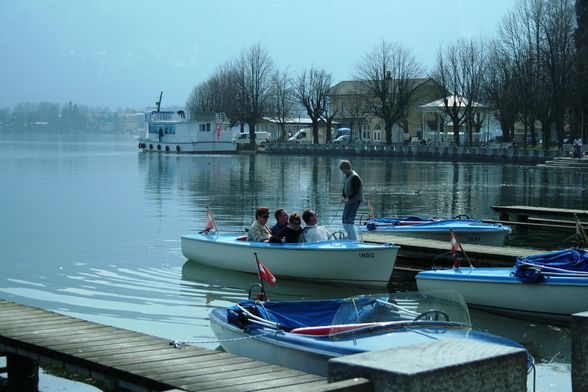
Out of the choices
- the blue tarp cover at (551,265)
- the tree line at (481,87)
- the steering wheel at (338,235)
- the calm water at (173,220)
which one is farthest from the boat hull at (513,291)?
the tree line at (481,87)

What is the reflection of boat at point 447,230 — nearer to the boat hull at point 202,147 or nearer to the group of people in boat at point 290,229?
the group of people in boat at point 290,229

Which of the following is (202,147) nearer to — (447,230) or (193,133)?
(193,133)

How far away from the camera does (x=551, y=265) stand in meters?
16.2

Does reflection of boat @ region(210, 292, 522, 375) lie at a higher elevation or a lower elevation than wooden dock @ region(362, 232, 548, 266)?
higher

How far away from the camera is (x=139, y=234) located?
28641mm

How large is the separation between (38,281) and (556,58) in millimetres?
66978

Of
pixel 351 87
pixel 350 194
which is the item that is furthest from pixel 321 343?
pixel 351 87

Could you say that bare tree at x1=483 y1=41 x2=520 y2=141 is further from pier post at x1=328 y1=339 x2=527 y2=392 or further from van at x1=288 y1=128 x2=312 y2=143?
pier post at x1=328 y1=339 x2=527 y2=392

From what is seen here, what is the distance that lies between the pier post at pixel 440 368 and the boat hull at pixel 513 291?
8851 millimetres

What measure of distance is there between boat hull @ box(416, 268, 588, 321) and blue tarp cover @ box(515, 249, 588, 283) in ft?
0.40

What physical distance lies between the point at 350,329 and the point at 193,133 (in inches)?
3799

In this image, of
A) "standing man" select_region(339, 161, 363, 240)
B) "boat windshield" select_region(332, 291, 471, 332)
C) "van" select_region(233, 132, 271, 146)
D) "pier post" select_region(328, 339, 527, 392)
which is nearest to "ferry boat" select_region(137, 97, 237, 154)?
"van" select_region(233, 132, 271, 146)

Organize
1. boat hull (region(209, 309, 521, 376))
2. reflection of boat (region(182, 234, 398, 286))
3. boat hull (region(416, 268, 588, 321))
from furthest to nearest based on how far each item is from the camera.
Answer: reflection of boat (region(182, 234, 398, 286)) < boat hull (region(416, 268, 588, 321)) < boat hull (region(209, 309, 521, 376))

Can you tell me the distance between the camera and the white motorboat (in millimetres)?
104938
